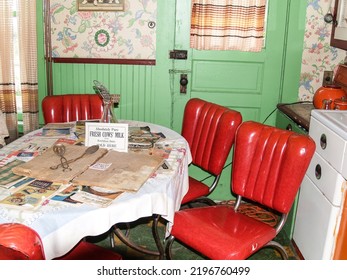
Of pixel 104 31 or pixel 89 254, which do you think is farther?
pixel 104 31

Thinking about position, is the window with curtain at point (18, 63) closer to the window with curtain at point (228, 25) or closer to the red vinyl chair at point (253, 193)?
the window with curtain at point (228, 25)

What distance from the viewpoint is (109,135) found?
199 cm

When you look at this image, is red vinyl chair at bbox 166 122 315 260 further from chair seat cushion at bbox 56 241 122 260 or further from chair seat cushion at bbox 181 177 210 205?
chair seat cushion at bbox 56 241 122 260

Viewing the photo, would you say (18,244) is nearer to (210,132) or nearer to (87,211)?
(87,211)

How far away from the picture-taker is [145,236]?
9.18 feet

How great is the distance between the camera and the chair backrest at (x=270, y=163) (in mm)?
1858

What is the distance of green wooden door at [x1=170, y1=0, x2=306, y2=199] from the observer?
303 centimetres

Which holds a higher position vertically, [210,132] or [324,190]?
[210,132]

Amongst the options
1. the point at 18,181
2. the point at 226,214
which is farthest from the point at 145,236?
the point at 18,181

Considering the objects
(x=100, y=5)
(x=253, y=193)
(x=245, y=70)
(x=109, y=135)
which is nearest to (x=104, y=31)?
(x=100, y=5)

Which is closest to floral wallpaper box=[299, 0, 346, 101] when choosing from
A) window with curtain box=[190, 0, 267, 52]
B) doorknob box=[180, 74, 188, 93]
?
window with curtain box=[190, 0, 267, 52]

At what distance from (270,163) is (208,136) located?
590mm

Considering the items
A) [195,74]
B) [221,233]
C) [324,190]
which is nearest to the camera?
[221,233]

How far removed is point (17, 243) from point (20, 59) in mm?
2485
